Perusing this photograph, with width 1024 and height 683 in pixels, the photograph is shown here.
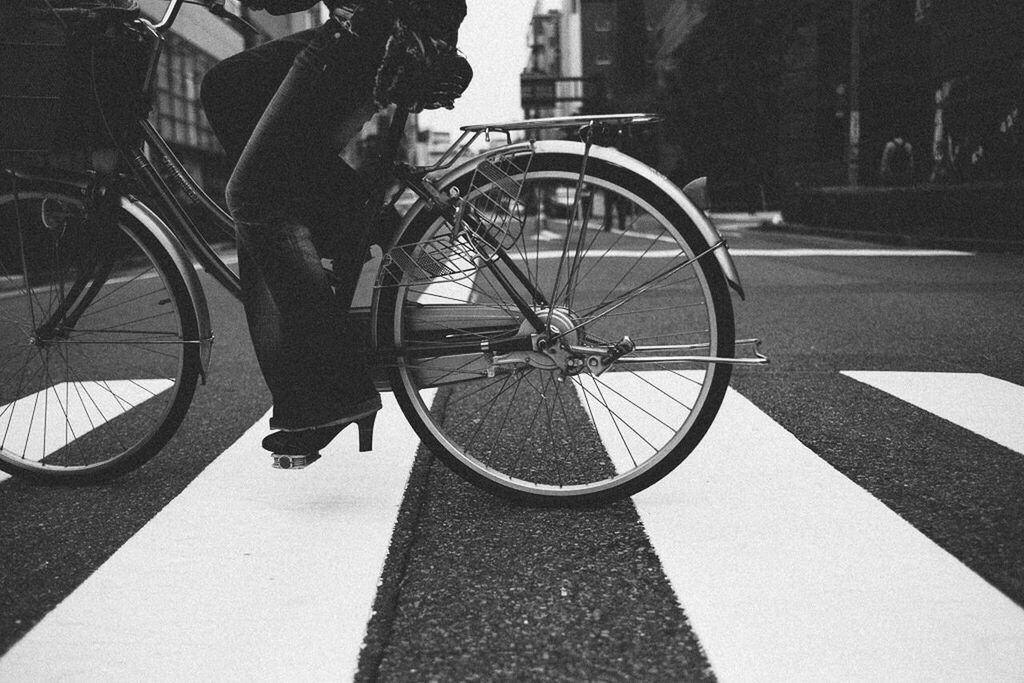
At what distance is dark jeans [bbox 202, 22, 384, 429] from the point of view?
2305 mm

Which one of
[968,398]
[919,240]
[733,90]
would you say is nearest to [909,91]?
[733,90]

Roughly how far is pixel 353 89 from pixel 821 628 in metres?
1.61

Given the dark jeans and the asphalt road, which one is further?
the dark jeans

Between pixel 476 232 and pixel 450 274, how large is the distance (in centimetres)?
13

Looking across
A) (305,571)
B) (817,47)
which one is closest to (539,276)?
(305,571)

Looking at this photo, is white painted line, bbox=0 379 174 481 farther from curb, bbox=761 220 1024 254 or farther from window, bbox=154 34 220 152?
window, bbox=154 34 220 152

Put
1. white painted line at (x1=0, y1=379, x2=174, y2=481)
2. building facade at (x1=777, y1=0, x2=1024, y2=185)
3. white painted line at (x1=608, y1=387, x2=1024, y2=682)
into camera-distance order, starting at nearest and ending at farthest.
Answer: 1. white painted line at (x1=608, y1=387, x2=1024, y2=682)
2. white painted line at (x1=0, y1=379, x2=174, y2=481)
3. building facade at (x1=777, y1=0, x2=1024, y2=185)

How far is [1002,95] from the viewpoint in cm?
1836

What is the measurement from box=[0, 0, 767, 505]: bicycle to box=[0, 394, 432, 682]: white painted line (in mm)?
313

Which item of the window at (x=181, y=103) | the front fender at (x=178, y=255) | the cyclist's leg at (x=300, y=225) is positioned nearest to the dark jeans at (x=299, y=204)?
the cyclist's leg at (x=300, y=225)

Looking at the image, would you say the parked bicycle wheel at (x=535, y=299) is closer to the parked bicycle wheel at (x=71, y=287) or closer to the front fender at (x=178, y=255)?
the front fender at (x=178, y=255)

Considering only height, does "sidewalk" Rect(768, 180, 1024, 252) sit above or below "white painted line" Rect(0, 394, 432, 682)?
above

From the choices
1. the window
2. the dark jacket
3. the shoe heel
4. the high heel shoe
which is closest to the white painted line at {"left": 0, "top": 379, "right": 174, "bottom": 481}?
the high heel shoe

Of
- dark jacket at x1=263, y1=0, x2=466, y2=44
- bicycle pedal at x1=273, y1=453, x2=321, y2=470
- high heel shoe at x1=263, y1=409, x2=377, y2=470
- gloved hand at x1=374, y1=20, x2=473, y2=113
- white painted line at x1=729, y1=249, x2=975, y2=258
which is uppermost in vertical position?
dark jacket at x1=263, y1=0, x2=466, y2=44
